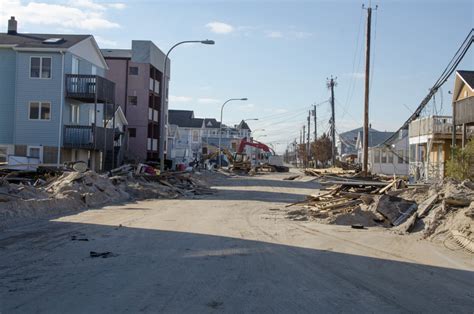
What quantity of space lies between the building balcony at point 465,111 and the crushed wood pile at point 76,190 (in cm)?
1555

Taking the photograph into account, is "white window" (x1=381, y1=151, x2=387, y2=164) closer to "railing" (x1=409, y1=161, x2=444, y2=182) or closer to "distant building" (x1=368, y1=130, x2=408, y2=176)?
"distant building" (x1=368, y1=130, x2=408, y2=176)

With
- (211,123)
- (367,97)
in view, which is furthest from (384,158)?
(211,123)

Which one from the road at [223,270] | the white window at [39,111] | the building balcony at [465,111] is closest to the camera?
the road at [223,270]

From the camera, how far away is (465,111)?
3172 cm

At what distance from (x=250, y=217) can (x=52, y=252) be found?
9.19 meters

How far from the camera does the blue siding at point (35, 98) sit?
35844mm

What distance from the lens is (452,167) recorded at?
24.4m

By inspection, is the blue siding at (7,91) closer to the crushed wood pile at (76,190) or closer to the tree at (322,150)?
the crushed wood pile at (76,190)

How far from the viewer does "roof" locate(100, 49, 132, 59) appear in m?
58.5

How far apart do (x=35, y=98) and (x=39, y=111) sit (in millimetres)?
898

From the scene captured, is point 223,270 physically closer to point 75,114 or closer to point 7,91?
point 7,91

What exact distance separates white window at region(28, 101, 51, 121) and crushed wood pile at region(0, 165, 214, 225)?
22.0 ft

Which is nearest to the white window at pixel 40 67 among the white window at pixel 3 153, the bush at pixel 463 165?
the white window at pixel 3 153

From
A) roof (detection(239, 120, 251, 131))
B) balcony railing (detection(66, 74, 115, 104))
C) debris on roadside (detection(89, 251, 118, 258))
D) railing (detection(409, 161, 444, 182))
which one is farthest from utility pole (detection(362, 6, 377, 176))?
roof (detection(239, 120, 251, 131))
